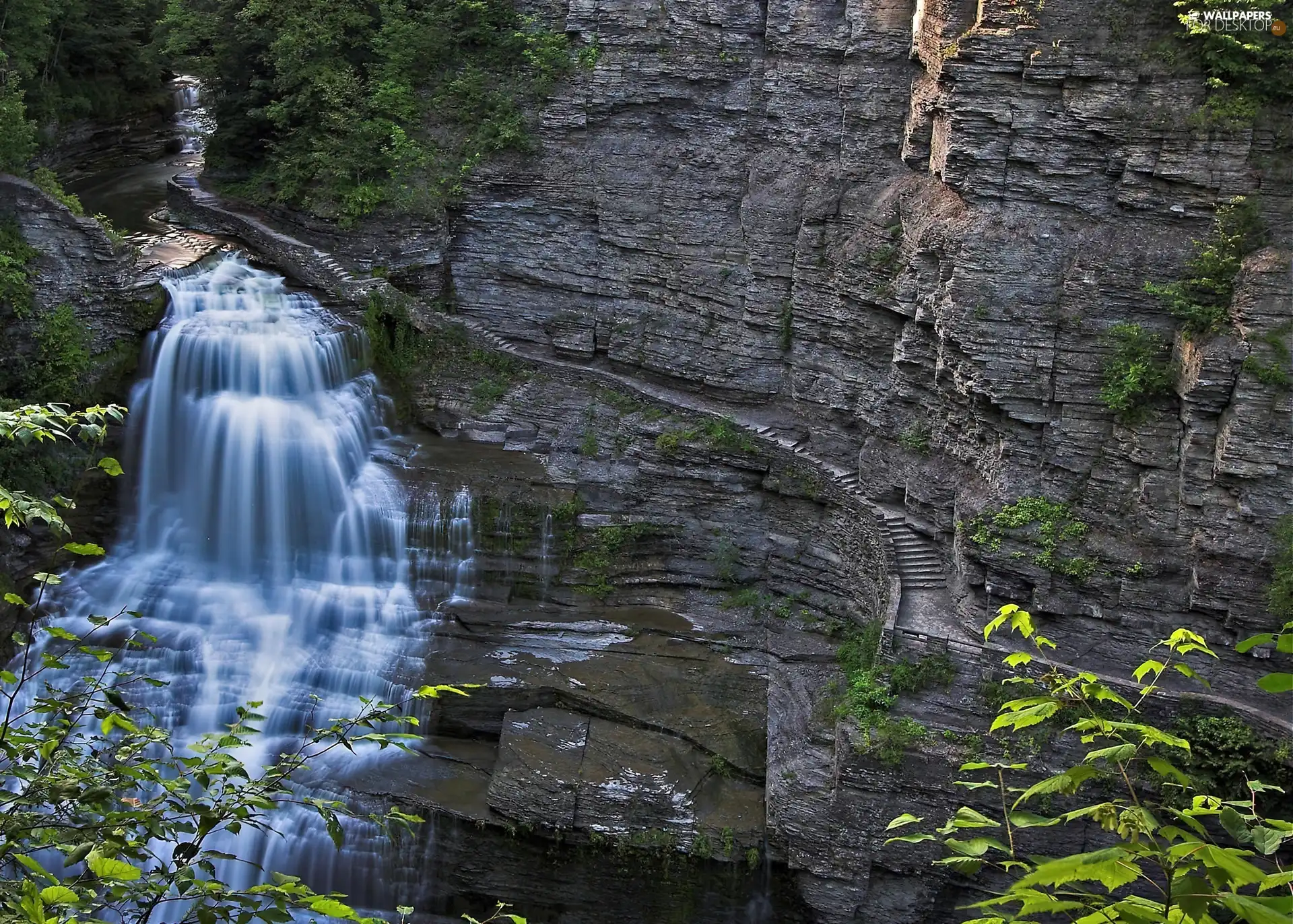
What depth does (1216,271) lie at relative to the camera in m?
19.5

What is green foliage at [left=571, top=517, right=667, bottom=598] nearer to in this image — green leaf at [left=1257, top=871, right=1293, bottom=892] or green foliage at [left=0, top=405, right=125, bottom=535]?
green foliage at [left=0, top=405, right=125, bottom=535]

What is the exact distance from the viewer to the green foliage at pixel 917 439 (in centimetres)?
2402

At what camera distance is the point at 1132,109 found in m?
20.3

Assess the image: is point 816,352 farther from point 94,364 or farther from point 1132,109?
point 94,364

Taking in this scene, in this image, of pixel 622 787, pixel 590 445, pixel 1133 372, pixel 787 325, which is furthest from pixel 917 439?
pixel 622 787

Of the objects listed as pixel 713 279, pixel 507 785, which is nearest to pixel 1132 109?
pixel 713 279

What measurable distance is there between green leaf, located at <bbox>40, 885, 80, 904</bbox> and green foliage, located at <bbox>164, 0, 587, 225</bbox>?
2707 centimetres

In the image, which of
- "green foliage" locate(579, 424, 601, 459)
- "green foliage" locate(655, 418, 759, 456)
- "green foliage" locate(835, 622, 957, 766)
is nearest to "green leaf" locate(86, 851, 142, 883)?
"green foliage" locate(835, 622, 957, 766)

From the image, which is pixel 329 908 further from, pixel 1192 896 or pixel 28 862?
pixel 1192 896

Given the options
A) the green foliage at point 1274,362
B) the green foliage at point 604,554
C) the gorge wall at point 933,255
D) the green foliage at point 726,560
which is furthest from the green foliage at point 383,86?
the green foliage at point 1274,362

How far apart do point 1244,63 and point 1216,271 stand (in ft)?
11.8

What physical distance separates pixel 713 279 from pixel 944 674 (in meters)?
12.0

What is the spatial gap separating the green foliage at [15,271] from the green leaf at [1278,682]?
2537cm

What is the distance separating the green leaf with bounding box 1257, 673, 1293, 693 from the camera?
3.62m
